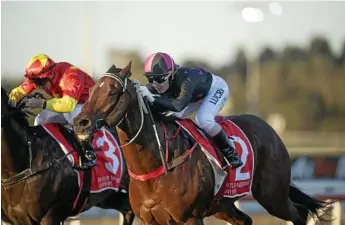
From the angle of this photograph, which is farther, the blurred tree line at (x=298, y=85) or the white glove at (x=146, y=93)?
the blurred tree line at (x=298, y=85)

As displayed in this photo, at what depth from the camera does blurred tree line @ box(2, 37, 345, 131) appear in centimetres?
1969

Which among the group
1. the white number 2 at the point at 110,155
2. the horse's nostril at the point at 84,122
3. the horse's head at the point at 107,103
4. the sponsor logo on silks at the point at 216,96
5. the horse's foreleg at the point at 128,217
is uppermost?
the horse's head at the point at 107,103

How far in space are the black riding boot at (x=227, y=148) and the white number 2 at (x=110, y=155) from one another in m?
1.19

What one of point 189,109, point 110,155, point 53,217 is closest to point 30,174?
point 53,217

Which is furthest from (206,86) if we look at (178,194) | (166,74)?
(178,194)

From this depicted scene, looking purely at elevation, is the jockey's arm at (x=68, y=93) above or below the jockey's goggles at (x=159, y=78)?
below

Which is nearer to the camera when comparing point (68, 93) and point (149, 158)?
point (149, 158)

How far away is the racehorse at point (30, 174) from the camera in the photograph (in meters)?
5.56

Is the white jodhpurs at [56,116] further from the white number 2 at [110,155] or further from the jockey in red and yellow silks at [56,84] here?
the white number 2 at [110,155]

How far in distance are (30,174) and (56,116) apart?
689 mm

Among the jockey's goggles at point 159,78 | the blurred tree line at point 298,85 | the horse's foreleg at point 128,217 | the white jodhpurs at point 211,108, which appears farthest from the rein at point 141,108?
the blurred tree line at point 298,85

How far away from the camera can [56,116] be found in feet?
20.2

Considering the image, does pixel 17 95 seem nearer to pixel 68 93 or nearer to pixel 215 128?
pixel 68 93

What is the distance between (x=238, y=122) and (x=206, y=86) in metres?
0.64
